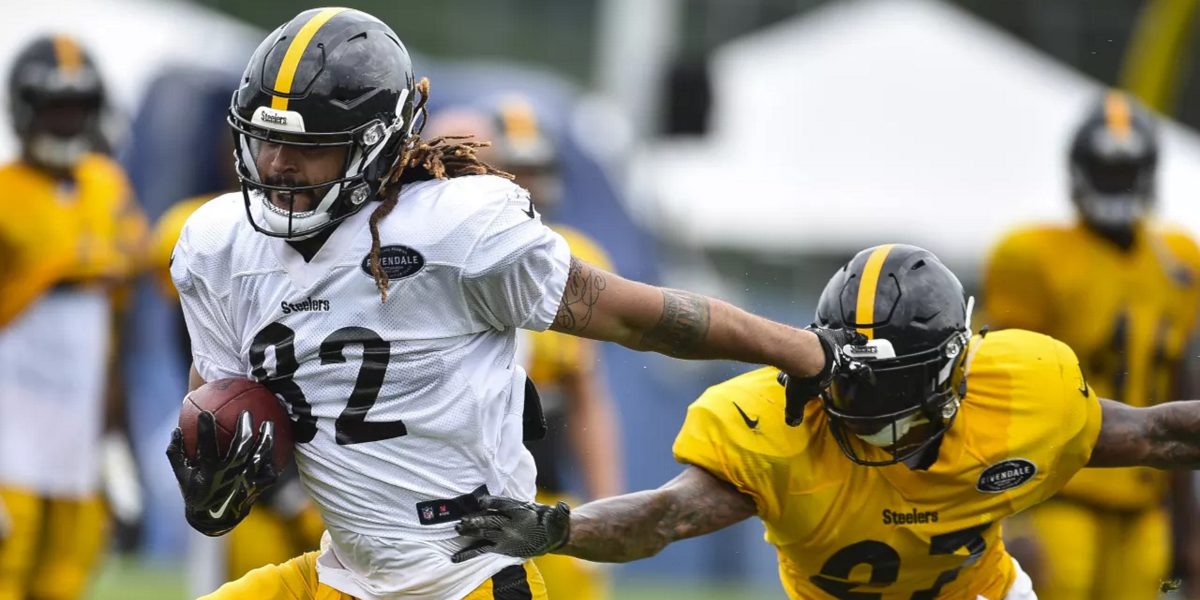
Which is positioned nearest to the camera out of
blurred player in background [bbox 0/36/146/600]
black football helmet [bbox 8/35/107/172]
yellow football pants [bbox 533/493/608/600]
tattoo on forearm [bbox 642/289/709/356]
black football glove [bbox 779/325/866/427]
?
tattoo on forearm [bbox 642/289/709/356]

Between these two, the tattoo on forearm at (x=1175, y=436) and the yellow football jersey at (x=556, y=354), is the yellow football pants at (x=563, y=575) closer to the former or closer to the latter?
the yellow football jersey at (x=556, y=354)

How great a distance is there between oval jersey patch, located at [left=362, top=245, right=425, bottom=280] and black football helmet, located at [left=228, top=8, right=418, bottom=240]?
114 mm

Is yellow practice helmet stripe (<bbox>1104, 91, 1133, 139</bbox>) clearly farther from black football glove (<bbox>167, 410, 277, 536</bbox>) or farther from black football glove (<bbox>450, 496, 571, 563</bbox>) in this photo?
black football glove (<bbox>167, 410, 277, 536</bbox>)

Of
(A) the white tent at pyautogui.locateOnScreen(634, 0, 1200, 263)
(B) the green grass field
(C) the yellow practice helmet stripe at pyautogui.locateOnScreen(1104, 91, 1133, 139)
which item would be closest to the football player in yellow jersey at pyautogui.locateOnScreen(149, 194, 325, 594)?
(B) the green grass field

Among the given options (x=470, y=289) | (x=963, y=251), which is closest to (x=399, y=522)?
(x=470, y=289)

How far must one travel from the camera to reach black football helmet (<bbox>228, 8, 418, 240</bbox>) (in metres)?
3.58

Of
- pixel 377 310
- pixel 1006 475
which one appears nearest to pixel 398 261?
pixel 377 310

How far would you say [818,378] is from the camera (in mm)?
3914

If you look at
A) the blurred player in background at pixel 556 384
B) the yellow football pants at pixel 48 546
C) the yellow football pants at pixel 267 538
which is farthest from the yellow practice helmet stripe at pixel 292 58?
the yellow football pants at pixel 48 546

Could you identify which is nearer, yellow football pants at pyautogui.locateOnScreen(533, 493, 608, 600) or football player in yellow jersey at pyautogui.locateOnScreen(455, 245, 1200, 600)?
football player in yellow jersey at pyautogui.locateOnScreen(455, 245, 1200, 600)

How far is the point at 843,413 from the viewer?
13.5ft

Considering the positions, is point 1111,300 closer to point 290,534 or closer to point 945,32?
point 290,534

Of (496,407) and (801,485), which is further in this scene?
(801,485)

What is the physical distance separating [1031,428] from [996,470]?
0.13m
